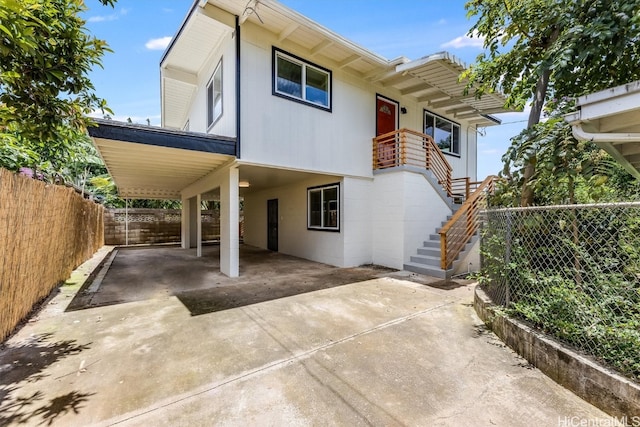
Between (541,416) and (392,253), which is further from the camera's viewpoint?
(392,253)

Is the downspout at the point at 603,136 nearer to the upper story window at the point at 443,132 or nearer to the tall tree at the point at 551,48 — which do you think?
the tall tree at the point at 551,48

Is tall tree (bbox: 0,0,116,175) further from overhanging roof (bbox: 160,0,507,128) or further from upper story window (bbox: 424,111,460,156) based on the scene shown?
upper story window (bbox: 424,111,460,156)

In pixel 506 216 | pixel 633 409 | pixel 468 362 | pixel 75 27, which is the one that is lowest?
pixel 468 362

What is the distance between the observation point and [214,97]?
7.80 meters

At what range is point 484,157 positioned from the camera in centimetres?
1318

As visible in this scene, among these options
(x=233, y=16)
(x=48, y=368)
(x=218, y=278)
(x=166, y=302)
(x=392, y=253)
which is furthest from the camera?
(x=392, y=253)

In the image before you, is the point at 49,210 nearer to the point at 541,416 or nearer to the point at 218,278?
the point at 218,278

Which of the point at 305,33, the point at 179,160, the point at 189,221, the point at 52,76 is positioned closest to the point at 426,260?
the point at 305,33

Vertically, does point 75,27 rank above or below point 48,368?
above

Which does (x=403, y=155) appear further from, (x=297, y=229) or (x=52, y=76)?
(x=52, y=76)

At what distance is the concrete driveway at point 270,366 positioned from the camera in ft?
6.95

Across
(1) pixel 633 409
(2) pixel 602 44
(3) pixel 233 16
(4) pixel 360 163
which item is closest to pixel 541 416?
(1) pixel 633 409

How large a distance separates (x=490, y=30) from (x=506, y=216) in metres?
3.48

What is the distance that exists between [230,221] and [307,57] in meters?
4.43
